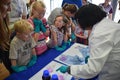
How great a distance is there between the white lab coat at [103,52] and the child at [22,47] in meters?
0.55

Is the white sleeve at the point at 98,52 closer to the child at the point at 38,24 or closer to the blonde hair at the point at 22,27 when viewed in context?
the blonde hair at the point at 22,27

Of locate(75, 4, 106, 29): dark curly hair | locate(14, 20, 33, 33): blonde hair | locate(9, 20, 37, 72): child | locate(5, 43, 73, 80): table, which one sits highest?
locate(75, 4, 106, 29): dark curly hair

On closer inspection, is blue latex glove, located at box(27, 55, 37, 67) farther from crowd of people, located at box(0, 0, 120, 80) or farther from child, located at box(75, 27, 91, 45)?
child, located at box(75, 27, 91, 45)

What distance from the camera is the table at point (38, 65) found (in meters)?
1.44

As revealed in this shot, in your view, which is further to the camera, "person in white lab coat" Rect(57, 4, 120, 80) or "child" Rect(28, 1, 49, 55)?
"child" Rect(28, 1, 49, 55)

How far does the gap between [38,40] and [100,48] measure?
2.94 ft

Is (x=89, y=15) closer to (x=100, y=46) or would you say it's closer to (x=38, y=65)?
(x=100, y=46)

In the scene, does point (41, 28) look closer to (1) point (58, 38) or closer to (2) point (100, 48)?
(1) point (58, 38)

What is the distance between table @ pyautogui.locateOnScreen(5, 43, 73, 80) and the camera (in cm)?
144

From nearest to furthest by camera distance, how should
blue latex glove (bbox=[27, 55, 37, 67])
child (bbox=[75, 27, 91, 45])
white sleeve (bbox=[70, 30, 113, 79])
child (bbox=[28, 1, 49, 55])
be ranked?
white sleeve (bbox=[70, 30, 113, 79]) < blue latex glove (bbox=[27, 55, 37, 67]) < child (bbox=[28, 1, 49, 55]) < child (bbox=[75, 27, 91, 45])

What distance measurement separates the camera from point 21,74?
1467 millimetres

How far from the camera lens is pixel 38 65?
1.60 metres

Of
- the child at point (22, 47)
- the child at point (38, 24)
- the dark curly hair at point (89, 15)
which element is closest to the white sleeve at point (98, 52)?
the dark curly hair at point (89, 15)

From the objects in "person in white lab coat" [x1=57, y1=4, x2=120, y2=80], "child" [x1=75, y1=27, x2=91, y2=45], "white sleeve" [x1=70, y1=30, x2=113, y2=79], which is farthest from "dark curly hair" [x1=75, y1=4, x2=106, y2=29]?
"child" [x1=75, y1=27, x2=91, y2=45]
